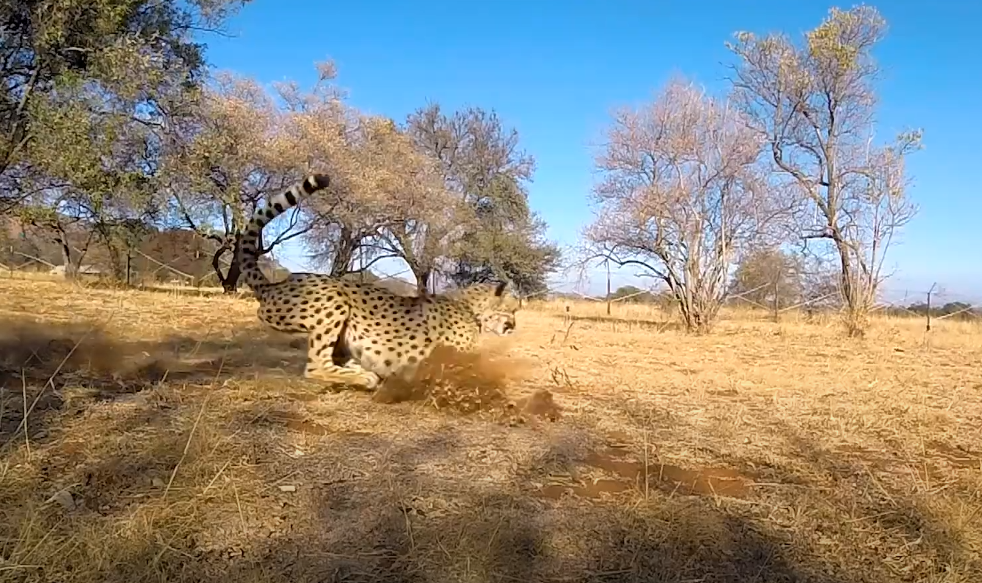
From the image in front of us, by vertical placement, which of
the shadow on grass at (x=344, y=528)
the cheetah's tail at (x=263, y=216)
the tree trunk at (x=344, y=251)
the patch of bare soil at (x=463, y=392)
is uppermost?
the tree trunk at (x=344, y=251)

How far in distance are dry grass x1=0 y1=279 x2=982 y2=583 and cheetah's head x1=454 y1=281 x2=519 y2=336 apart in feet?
2.38

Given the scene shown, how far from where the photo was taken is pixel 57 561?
2.62m

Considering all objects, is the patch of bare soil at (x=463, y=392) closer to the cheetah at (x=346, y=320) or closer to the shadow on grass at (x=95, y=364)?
the cheetah at (x=346, y=320)

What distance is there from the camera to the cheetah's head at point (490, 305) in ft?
22.6

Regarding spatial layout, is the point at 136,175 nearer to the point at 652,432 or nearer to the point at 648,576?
the point at 652,432

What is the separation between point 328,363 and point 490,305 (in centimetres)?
166

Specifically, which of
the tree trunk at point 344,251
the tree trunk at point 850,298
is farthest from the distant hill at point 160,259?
the tree trunk at point 850,298

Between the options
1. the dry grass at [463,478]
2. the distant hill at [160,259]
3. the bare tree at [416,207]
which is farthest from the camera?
the bare tree at [416,207]

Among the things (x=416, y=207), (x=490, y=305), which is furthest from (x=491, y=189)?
(x=490, y=305)

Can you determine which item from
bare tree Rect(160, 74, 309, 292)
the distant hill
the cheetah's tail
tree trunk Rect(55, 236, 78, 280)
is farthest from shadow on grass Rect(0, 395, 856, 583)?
the distant hill

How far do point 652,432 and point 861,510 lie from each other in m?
1.42

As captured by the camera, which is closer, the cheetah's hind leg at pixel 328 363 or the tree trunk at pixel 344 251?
the cheetah's hind leg at pixel 328 363

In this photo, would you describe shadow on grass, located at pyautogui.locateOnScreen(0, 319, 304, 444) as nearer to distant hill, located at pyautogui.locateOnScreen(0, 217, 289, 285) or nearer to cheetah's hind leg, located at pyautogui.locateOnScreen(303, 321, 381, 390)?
cheetah's hind leg, located at pyautogui.locateOnScreen(303, 321, 381, 390)

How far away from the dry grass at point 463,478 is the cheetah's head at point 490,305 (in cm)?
73
